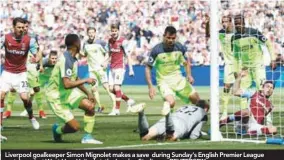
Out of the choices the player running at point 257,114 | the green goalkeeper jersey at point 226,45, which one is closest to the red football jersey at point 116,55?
the green goalkeeper jersey at point 226,45

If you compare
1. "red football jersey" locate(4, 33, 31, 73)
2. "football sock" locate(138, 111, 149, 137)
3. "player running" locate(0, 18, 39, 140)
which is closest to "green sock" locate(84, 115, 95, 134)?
"football sock" locate(138, 111, 149, 137)

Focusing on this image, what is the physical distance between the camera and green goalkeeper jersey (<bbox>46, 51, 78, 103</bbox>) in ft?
46.0

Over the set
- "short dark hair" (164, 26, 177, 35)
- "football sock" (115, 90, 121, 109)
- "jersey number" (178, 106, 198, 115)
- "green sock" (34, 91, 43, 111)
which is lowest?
"football sock" (115, 90, 121, 109)

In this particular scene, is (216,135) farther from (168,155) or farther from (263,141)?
(168,155)

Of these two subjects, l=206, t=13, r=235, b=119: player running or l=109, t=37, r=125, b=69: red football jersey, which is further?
l=109, t=37, r=125, b=69: red football jersey

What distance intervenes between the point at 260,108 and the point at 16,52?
4694 millimetres

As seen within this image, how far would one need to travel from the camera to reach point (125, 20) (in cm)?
4038

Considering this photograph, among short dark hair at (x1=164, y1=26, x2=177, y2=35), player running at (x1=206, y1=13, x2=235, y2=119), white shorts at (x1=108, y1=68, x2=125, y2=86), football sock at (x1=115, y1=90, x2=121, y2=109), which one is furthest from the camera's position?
white shorts at (x1=108, y1=68, x2=125, y2=86)

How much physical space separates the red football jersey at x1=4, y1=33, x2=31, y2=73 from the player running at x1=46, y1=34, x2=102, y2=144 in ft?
8.27

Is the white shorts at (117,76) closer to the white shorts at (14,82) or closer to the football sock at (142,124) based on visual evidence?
the white shorts at (14,82)

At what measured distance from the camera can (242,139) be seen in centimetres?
1466

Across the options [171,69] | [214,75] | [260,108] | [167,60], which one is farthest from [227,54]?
[214,75]

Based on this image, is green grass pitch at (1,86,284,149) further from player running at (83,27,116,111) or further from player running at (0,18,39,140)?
player running at (83,27,116,111)

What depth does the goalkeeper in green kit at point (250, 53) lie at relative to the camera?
664 inches
